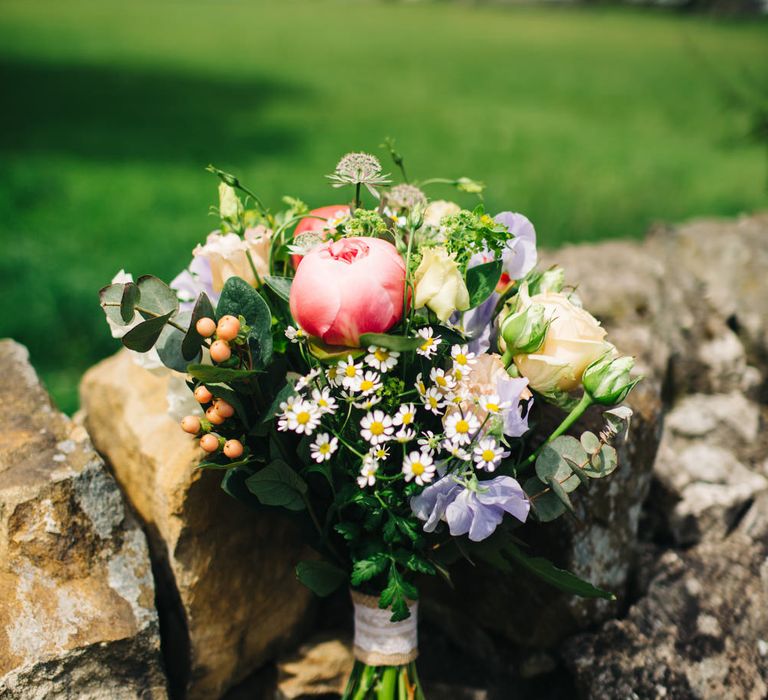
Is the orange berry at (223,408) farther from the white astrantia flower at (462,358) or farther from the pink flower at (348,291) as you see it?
the white astrantia flower at (462,358)

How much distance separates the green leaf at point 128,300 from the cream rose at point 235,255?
0.62 feet

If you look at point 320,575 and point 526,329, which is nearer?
point 526,329

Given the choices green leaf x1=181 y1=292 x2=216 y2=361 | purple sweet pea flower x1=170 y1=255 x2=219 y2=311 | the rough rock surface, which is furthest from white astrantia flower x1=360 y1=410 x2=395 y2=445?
the rough rock surface

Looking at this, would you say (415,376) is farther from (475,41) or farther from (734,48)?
(475,41)

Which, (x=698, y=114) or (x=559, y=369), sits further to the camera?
(x=698, y=114)

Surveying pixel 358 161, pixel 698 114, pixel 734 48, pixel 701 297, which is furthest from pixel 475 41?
pixel 358 161

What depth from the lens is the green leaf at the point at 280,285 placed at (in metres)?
1.41

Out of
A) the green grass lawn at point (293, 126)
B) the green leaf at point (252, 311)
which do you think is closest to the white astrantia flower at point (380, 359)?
the green leaf at point (252, 311)

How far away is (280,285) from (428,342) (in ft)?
0.95

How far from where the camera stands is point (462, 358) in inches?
51.9

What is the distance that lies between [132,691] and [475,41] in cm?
2338

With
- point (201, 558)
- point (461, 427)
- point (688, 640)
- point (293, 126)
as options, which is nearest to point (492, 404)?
point (461, 427)

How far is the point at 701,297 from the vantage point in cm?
291

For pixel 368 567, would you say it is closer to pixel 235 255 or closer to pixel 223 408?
pixel 223 408
